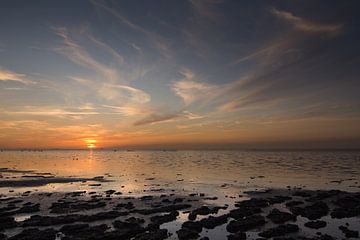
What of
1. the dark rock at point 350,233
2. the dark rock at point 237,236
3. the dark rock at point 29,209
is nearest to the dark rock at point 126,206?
the dark rock at point 29,209

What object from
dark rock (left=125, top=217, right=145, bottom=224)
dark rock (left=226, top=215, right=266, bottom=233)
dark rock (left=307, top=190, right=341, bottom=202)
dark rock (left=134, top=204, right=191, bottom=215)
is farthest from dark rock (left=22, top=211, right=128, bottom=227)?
dark rock (left=307, top=190, right=341, bottom=202)

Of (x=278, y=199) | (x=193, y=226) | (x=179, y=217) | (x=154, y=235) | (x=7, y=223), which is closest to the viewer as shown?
(x=154, y=235)

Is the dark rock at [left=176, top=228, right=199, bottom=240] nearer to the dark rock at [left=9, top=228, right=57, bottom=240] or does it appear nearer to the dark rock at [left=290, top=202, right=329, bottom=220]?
the dark rock at [left=9, top=228, right=57, bottom=240]

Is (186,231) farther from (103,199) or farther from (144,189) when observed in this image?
(144,189)

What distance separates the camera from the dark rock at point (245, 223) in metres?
30.6

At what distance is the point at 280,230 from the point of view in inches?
1157

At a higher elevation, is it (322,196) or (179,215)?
(322,196)

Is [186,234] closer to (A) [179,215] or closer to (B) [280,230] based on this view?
(B) [280,230]

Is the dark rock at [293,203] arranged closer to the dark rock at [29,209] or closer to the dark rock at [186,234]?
the dark rock at [186,234]

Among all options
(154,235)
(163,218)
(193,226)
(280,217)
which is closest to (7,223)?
(163,218)

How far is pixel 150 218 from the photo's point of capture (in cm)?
3556

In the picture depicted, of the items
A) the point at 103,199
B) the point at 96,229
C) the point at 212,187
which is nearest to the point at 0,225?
the point at 96,229

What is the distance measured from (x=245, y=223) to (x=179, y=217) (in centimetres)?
759

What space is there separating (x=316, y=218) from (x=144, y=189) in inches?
1303
